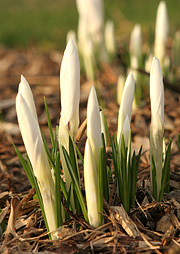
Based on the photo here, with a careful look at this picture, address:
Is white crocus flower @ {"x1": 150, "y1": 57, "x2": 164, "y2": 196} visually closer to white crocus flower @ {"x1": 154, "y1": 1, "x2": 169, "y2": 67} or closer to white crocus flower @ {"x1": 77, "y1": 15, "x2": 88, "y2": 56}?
white crocus flower @ {"x1": 154, "y1": 1, "x2": 169, "y2": 67}

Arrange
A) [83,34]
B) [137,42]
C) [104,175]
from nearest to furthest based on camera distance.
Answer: [104,175]
[137,42]
[83,34]

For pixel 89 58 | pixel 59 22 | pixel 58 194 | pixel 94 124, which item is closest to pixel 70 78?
pixel 94 124

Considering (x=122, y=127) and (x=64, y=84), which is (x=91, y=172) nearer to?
(x=122, y=127)

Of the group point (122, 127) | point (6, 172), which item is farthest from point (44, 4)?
point (122, 127)

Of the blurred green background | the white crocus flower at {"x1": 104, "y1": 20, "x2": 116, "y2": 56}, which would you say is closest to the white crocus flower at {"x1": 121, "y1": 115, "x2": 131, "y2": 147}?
the white crocus flower at {"x1": 104, "y1": 20, "x2": 116, "y2": 56}

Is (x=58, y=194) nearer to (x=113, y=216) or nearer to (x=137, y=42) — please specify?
(x=113, y=216)

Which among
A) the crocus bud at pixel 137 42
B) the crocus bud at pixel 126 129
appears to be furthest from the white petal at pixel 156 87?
the crocus bud at pixel 137 42
